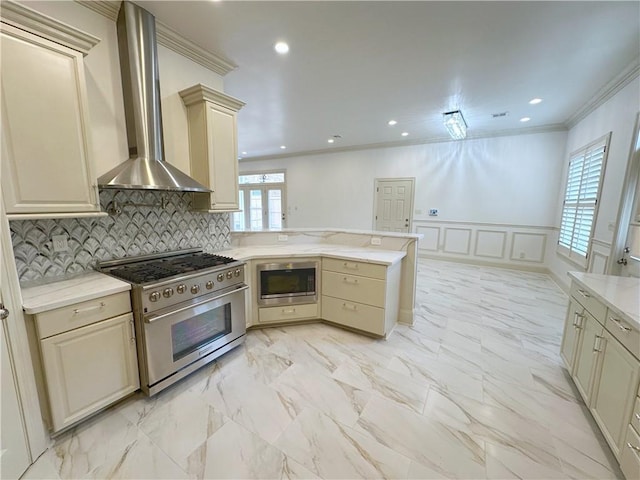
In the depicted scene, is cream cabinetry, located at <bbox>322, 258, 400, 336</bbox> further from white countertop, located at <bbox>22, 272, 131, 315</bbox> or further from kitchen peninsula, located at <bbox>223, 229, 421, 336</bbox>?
white countertop, located at <bbox>22, 272, 131, 315</bbox>

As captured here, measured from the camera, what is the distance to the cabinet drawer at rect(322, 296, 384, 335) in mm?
2672

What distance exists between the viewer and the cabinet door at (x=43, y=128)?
4.61 ft

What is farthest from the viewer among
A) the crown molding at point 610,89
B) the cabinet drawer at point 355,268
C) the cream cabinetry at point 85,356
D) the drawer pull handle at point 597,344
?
the crown molding at point 610,89

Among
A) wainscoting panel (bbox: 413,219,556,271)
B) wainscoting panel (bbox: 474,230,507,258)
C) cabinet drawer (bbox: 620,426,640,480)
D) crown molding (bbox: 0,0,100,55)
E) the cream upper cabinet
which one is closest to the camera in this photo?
cabinet drawer (bbox: 620,426,640,480)

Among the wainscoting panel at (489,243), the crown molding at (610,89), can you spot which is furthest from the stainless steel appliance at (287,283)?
the crown molding at (610,89)

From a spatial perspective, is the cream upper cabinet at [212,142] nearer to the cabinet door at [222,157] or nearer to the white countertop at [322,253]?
the cabinet door at [222,157]

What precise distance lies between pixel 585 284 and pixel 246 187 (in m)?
8.48

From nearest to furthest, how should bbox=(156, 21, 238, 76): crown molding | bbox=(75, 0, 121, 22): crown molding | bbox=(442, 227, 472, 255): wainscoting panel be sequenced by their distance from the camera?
1. bbox=(75, 0, 121, 22): crown molding
2. bbox=(156, 21, 238, 76): crown molding
3. bbox=(442, 227, 472, 255): wainscoting panel

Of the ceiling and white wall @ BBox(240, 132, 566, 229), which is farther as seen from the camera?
white wall @ BBox(240, 132, 566, 229)

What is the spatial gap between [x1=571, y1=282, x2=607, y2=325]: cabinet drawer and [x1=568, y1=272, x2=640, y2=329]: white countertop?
0.05 metres

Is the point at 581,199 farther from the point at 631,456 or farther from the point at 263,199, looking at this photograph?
the point at 263,199

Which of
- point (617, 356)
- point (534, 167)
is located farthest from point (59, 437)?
point (534, 167)

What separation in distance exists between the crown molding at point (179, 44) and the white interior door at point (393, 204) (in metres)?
4.63

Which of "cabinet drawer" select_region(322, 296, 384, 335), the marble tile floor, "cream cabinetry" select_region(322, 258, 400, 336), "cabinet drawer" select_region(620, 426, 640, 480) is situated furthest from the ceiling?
the marble tile floor
